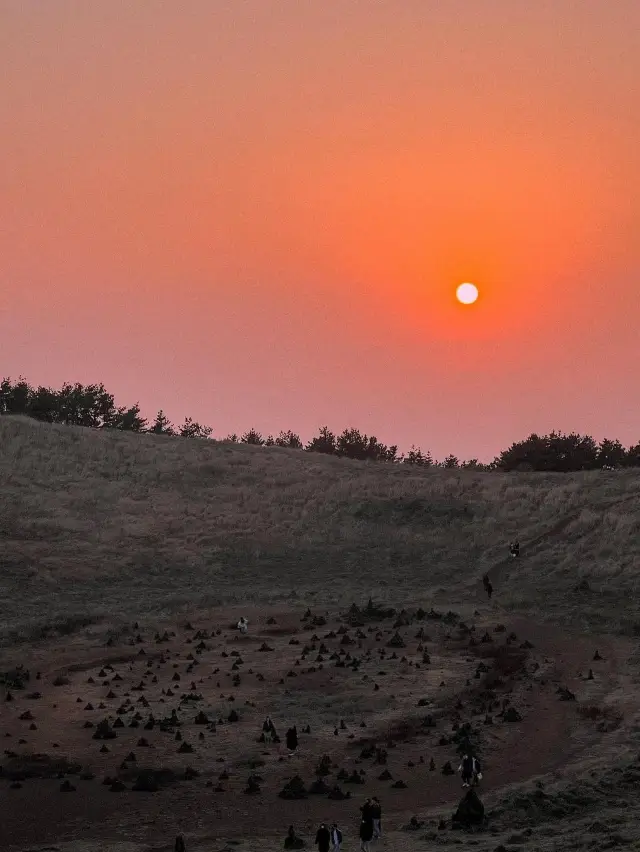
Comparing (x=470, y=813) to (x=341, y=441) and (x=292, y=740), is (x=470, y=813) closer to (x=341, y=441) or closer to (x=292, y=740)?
(x=292, y=740)

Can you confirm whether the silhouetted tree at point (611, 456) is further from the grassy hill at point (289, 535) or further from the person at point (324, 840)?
the person at point (324, 840)

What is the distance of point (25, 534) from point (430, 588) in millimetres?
26478

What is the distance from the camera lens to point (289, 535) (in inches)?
2936

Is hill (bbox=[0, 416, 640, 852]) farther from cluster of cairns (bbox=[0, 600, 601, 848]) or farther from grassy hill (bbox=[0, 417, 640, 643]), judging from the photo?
grassy hill (bbox=[0, 417, 640, 643])

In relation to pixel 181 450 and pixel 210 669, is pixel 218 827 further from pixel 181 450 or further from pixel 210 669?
pixel 181 450

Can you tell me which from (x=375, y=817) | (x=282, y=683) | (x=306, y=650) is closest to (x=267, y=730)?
(x=282, y=683)

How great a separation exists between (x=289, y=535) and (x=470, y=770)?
43.7 metres

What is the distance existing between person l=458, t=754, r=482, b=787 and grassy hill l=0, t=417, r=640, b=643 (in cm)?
2304

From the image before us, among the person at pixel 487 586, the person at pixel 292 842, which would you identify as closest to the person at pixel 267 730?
the person at pixel 292 842

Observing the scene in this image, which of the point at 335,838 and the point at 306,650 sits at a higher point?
the point at 306,650

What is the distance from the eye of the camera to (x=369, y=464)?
97375mm

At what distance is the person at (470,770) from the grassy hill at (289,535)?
75.6ft

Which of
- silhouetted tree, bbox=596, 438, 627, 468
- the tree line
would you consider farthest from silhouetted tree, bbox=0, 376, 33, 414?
silhouetted tree, bbox=596, 438, 627, 468

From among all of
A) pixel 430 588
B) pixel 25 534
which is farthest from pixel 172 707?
pixel 25 534
